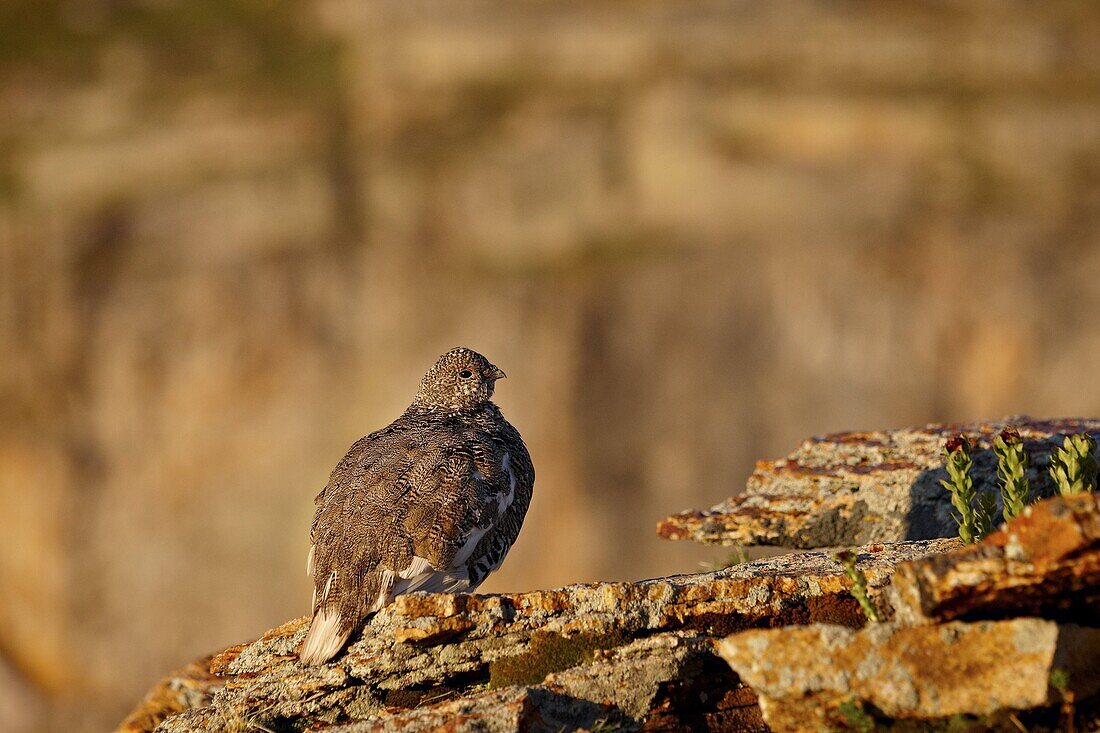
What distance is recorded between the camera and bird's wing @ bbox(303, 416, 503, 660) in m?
6.07

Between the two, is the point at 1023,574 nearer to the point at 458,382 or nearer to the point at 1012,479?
the point at 1012,479

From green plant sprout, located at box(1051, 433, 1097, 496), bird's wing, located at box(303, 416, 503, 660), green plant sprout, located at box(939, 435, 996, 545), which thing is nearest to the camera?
green plant sprout, located at box(1051, 433, 1097, 496)

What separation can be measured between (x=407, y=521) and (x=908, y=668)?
9.34 ft

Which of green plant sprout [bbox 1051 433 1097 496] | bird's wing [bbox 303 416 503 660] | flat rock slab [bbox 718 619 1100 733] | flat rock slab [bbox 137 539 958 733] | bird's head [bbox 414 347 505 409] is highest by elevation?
bird's head [bbox 414 347 505 409]

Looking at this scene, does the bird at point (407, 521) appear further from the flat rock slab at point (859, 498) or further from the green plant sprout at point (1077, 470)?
the green plant sprout at point (1077, 470)

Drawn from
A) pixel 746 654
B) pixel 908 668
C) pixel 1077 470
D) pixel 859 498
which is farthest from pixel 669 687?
pixel 859 498

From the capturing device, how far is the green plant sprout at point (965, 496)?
5758 millimetres

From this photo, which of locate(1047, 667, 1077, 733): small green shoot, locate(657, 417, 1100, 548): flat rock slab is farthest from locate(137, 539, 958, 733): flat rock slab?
locate(657, 417, 1100, 548): flat rock slab

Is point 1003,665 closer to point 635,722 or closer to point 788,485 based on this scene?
point 635,722

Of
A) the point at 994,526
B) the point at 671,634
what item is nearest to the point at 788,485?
the point at 994,526

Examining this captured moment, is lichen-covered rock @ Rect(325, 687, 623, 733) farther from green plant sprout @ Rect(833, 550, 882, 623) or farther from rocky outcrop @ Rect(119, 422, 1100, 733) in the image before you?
green plant sprout @ Rect(833, 550, 882, 623)

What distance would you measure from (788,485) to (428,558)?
2.73 m

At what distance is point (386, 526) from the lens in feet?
21.0

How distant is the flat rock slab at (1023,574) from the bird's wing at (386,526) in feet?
8.49
